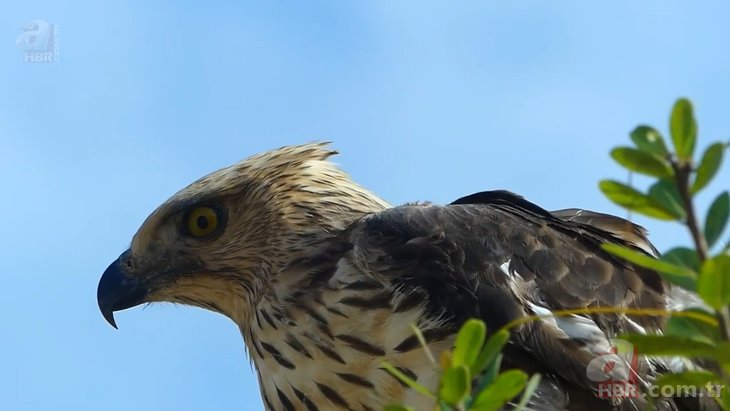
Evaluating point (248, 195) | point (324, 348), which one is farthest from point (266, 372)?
point (248, 195)

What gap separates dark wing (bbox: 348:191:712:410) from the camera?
383cm

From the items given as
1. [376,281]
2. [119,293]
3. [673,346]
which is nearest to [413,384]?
[673,346]

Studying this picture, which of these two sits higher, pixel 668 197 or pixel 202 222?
pixel 668 197

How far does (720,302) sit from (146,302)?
15.8ft

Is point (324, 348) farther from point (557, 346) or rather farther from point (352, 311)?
point (557, 346)

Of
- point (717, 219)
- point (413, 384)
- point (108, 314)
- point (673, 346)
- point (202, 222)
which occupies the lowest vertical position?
point (108, 314)

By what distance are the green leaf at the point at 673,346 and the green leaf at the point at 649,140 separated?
0.19 m

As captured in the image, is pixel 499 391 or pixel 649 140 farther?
pixel 499 391

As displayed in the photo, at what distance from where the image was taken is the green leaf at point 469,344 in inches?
45.4

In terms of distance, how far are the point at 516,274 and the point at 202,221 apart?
6.94ft

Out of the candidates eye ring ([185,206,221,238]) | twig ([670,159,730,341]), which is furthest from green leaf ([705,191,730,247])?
eye ring ([185,206,221,238])

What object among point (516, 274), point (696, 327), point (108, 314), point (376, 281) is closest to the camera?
point (696, 327)

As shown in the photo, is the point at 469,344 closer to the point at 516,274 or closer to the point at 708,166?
the point at 708,166

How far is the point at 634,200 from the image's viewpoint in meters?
1.05
